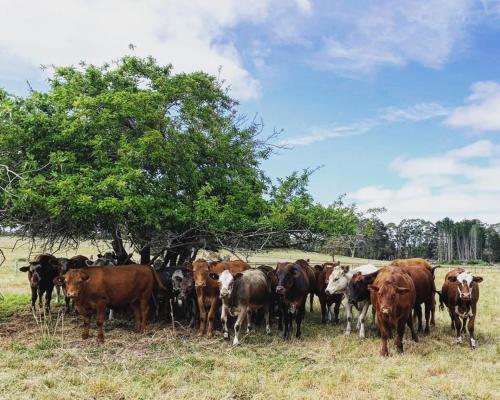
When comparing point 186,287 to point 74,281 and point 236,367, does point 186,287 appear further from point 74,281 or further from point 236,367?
point 236,367

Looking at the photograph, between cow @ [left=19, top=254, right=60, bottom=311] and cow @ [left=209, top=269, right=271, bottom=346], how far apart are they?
18.9 ft

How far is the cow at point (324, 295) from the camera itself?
558 inches

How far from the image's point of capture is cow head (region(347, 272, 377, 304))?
12.6 metres

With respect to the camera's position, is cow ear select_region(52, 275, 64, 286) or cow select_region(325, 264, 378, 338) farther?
cow select_region(325, 264, 378, 338)

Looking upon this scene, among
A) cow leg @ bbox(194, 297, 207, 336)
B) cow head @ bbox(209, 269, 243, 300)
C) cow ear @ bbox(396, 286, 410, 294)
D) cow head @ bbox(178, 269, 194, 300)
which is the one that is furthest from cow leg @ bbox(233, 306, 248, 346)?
cow ear @ bbox(396, 286, 410, 294)

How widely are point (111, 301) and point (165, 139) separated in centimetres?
448

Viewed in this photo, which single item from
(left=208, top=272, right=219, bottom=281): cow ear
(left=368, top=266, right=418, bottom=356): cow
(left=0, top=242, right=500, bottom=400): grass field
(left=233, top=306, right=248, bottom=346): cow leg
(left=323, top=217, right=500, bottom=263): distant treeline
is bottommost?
(left=0, top=242, right=500, bottom=400): grass field

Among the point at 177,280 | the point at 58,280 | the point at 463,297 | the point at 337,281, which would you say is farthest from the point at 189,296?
the point at 463,297

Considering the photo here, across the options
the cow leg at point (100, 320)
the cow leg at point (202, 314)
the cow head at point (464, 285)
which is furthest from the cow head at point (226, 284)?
the cow head at point (464, 285)

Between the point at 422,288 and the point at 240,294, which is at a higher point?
the point at 422,288

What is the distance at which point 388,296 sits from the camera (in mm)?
10070

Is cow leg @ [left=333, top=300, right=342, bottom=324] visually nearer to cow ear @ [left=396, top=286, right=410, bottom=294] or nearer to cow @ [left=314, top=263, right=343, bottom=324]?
cow @ [left=314, top=263, right=343, bottom=324]

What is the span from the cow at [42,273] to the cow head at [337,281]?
27.2ft

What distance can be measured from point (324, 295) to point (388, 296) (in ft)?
14.8
